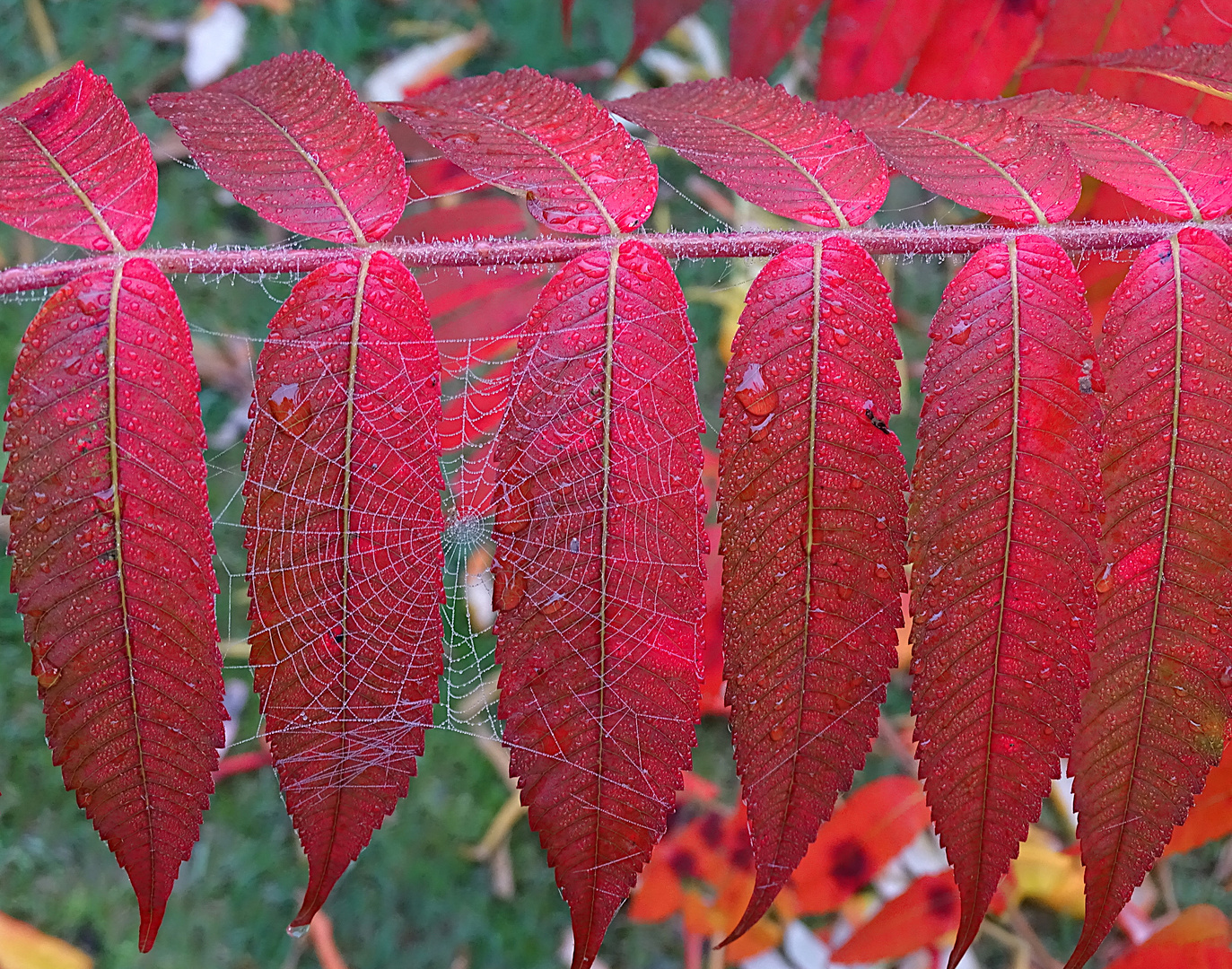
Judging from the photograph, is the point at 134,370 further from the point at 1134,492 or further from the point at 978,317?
the point at 1134,492

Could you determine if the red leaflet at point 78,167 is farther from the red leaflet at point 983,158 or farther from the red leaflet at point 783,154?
the red leaflet at point 983,158

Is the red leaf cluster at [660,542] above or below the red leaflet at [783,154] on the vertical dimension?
below

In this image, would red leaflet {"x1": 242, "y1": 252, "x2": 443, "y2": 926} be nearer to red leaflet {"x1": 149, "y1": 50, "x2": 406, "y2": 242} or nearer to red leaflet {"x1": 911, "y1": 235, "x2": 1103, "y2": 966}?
red leaflet {"x1": 149, "y1": 50, "x2": 406, "y2": 242}

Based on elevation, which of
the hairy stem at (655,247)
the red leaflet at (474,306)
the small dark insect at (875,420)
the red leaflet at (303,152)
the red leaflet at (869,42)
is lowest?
the red leaflet at (474,306)

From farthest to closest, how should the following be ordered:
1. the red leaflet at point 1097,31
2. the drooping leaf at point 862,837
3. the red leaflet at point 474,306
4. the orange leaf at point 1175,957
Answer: the drooping leaf at point 862,837, the red leaflet at point 474,306, the orange leaf at point 1175,957, the red leaflet at point 1097,31

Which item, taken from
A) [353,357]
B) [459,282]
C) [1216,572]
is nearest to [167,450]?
[353,357]

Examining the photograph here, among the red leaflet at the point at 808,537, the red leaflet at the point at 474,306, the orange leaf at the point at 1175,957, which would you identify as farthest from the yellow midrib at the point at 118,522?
the orange leaf at the point at 1175,957

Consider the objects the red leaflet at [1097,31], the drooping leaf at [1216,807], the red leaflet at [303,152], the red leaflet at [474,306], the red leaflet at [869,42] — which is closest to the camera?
the red leaflet at [303,152]
